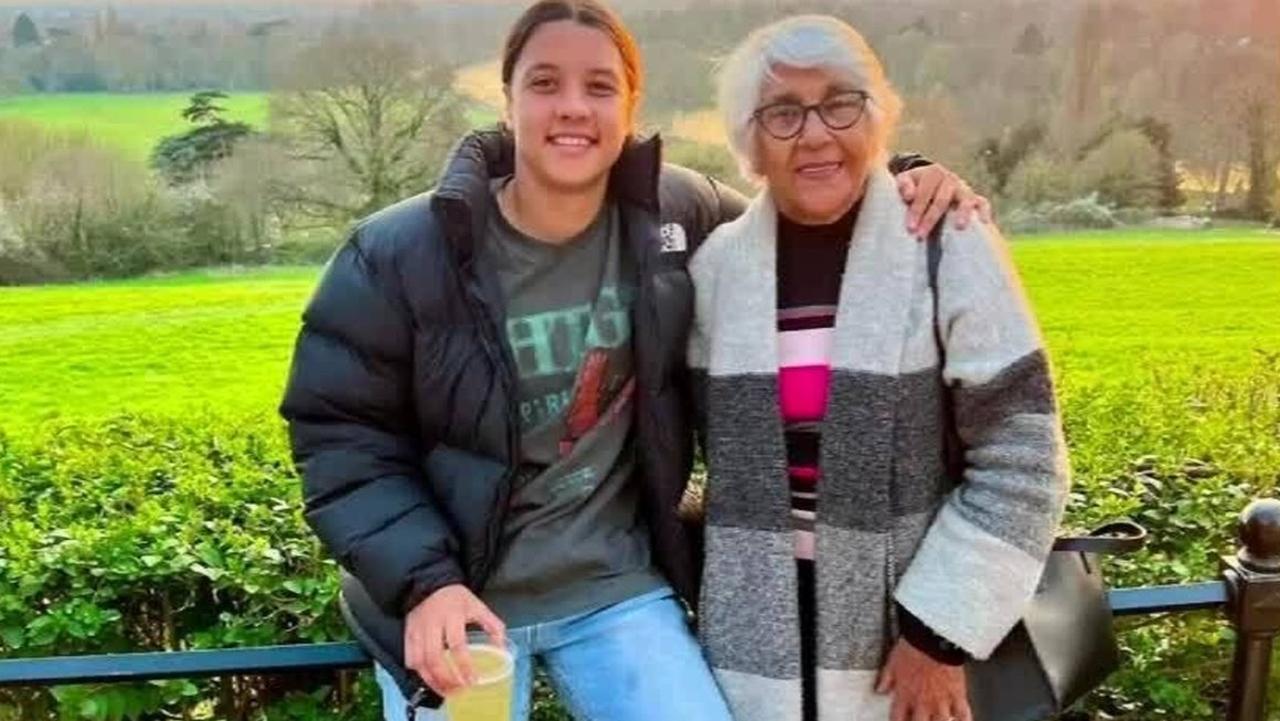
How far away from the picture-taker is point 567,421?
6.64 feet

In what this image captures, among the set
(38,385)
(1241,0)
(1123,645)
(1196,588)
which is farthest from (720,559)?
(1241,0)

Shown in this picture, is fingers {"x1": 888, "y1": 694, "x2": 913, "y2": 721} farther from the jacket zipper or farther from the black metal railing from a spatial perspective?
the jacket zipper

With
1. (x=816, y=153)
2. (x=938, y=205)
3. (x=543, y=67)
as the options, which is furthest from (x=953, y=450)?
(x=543, y=67)

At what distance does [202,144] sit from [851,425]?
1.89 m

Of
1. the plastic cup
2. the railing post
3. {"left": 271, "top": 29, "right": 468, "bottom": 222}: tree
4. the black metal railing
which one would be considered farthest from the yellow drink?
{"left": 271, "top": 29, "right": 468, "bottom": 222}: tree

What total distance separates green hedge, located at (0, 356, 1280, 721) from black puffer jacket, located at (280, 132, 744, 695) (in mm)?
554

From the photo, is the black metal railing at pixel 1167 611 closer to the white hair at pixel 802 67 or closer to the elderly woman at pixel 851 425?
the elderly woman at pixel 851 425

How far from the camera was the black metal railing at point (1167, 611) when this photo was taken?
2.02m

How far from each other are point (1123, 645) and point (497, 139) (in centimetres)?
143

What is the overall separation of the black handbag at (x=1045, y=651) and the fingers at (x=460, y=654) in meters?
0.62

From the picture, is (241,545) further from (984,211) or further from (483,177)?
(984,211)

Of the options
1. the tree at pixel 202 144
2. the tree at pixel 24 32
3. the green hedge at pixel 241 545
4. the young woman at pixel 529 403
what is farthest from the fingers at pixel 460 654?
the tree at pixel 24 32

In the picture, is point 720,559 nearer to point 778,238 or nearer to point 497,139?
point 778,238

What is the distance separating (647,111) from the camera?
10.9 feet
